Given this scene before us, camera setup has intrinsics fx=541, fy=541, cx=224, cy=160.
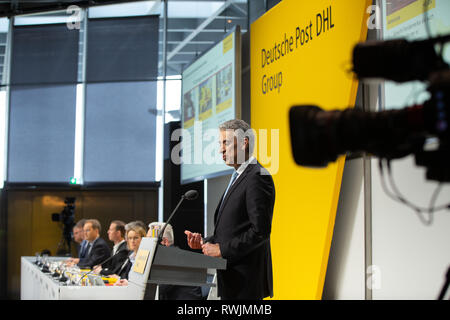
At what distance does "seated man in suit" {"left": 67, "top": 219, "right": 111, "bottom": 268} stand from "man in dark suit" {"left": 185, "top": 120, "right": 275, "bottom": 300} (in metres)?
4.11

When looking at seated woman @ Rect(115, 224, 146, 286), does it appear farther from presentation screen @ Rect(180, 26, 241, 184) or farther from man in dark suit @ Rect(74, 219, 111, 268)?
man in dark suit @ Rect(74, 219, 111, 268)

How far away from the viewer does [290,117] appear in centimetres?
124

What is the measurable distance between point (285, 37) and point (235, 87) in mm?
837

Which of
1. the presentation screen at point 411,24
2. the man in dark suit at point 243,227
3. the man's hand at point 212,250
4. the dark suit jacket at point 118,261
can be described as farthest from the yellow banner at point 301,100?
the dark suit jacket at point 118,261

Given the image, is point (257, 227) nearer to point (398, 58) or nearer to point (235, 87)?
point (398, 58)

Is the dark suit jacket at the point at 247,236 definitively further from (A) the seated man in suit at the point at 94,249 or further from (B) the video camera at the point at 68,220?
(B) the video camera at the point at 68,220

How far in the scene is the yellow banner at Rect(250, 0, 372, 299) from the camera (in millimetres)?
3174

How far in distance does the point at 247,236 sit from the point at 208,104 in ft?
10.7

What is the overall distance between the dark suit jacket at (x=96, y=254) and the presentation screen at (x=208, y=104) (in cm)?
125

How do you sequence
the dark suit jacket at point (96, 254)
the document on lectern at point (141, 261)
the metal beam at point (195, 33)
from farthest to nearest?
the metal beam at point (195, 33) → the dark suit jacket at point (96, 254) → the document on lectern at point (141, 261)

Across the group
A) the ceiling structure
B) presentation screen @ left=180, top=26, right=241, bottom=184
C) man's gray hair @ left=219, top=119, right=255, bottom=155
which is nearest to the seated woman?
presentation screen @ left=180, top=26, right=241, bottom=184

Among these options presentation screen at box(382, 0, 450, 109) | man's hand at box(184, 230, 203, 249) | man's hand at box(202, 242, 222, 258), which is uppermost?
presentation screen at box(382, 0, 450, 109)

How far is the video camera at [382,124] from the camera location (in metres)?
→ 1.14
